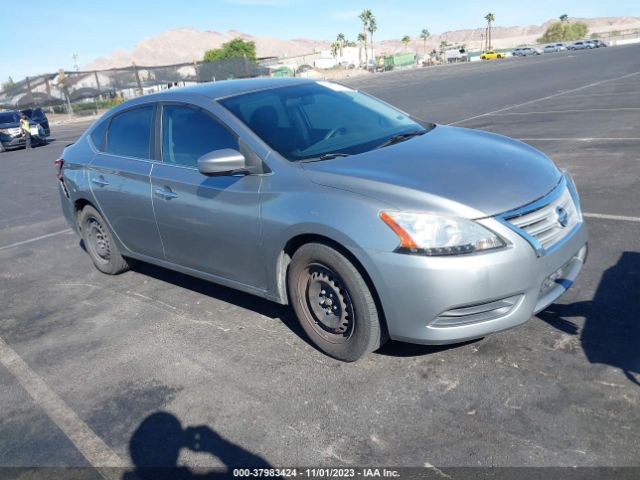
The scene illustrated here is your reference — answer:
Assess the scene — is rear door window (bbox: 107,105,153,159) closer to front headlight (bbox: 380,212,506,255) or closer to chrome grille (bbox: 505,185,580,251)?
front headlight (bbox: 380,212,506,255)

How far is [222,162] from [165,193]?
91 centimetres

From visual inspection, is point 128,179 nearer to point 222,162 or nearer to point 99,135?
point 99,135

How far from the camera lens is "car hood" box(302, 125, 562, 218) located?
3168 mm

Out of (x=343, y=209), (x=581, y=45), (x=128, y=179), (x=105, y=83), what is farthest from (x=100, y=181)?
(x=581, y=45)

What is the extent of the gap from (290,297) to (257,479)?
133cm

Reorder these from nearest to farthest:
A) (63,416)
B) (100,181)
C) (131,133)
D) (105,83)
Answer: (63,416)
(131,133)
(100,181)
(105,83)

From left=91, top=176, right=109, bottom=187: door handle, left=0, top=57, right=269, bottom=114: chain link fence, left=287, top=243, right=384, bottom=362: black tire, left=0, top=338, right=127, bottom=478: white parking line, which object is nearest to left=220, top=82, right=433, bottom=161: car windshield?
left=287, top=243, right=384, bottom=362: black tire

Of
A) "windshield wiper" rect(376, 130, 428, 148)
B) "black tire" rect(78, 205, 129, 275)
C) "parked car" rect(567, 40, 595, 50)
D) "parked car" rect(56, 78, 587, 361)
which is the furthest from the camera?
"parked car" rect(567, 40, 595, 50)

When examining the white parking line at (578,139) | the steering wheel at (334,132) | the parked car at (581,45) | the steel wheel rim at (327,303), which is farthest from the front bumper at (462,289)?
the parked car at (581,45)

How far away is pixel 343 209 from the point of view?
3.31 m

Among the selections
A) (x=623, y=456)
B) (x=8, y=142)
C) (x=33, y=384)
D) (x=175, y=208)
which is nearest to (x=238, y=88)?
(x=175, y=208)

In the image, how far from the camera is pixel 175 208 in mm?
4383

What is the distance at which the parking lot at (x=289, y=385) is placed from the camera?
9.28ft

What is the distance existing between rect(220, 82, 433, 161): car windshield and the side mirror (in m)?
0.25
